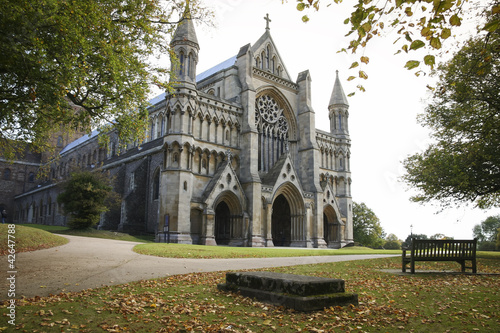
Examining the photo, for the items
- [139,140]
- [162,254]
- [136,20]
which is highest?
[136,20]

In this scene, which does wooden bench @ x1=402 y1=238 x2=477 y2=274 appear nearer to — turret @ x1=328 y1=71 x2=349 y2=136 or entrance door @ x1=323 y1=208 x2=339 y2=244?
entrance door @ x1=323 y1=208 x2=339 y2=244

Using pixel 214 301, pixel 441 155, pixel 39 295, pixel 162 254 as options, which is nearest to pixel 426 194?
pixel 441 155

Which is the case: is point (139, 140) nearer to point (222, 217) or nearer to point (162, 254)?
point (162, 254)

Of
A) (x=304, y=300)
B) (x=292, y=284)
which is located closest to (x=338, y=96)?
(x=292, y=284)

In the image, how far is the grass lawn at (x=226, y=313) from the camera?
15.9ft

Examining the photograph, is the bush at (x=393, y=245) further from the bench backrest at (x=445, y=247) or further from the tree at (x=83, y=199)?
the bench backrest at (x=445, y=247)

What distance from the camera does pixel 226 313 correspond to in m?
5.54

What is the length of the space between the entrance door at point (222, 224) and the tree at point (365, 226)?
94.1 feet

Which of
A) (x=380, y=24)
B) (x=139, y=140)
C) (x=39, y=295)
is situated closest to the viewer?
(x=39, y=295)

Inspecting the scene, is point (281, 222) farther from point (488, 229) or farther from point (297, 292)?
point (488, 229)

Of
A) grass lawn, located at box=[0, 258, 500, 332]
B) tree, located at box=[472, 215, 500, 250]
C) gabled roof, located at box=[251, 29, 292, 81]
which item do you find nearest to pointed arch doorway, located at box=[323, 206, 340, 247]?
gabled roof, located at box=[251, 29, 292, 81]

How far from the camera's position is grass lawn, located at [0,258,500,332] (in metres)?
4.85

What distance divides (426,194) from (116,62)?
59.3 feet

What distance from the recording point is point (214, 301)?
6281 mm
